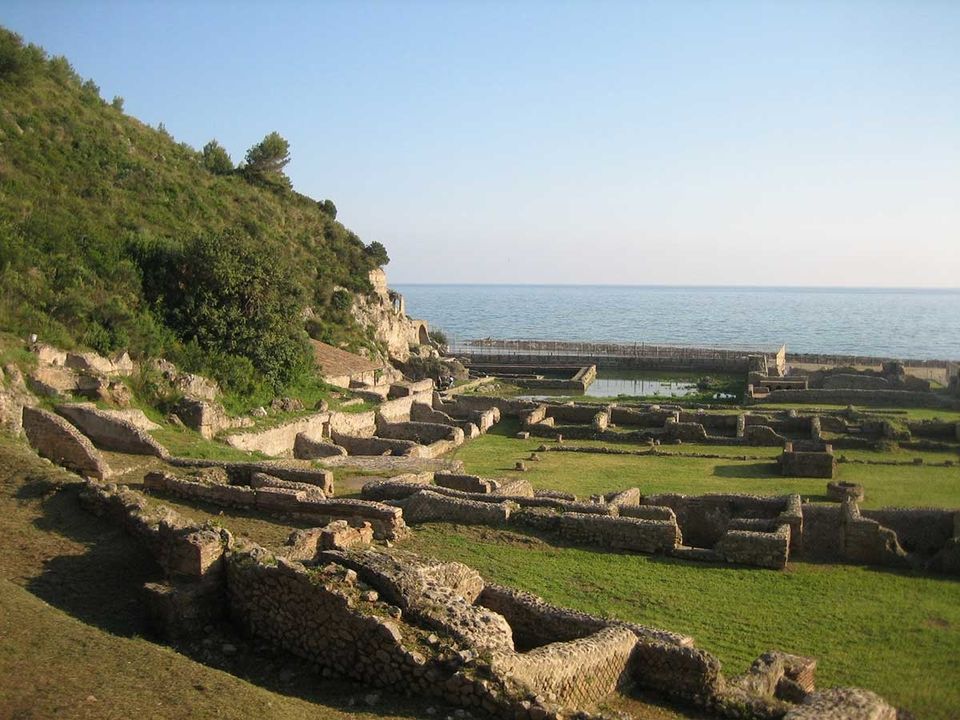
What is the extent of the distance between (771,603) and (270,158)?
5051 centimetres

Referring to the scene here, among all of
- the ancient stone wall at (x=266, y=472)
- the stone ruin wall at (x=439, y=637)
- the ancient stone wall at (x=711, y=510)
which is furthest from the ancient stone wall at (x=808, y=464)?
the stone ruin wall at (x=439, y=637)

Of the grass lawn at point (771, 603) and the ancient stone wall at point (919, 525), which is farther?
the ancient stone wall at point (919, 525)

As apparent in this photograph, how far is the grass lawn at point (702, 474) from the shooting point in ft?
79.6

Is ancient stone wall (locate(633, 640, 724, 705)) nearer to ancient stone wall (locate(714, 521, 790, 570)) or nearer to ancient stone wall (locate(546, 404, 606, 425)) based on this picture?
ancient stone wall (locate(714, 521, 790, 570))

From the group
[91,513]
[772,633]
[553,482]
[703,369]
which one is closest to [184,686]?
[91,513]

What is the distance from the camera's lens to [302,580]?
10.3 meters

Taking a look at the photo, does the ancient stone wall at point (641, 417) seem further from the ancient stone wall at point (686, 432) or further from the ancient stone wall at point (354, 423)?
the ancient stone wall at point (354, 423)

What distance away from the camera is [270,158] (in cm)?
5888

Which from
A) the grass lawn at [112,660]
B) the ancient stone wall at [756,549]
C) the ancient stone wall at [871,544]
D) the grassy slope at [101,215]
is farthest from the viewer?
the grassy slope at [101,215]

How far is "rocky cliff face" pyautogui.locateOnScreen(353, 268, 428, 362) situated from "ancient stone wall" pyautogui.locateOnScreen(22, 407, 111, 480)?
98.7ft

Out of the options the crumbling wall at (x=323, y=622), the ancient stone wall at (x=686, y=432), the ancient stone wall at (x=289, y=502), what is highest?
the crumbling wall at (x=323, y=622)

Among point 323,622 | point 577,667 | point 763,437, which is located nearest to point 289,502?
point 323,622

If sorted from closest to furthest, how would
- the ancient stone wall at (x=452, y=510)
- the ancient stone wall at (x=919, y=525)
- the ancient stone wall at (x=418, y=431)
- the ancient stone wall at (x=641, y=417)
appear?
the ancient stone wall at (x=452, y=510) < the ancient stone wall at (x=919, y=525) < the ancient stone wall at (x=418, y=431) < the ancient stone wall at (x=641, y=417)

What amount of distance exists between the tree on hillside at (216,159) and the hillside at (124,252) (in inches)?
392
